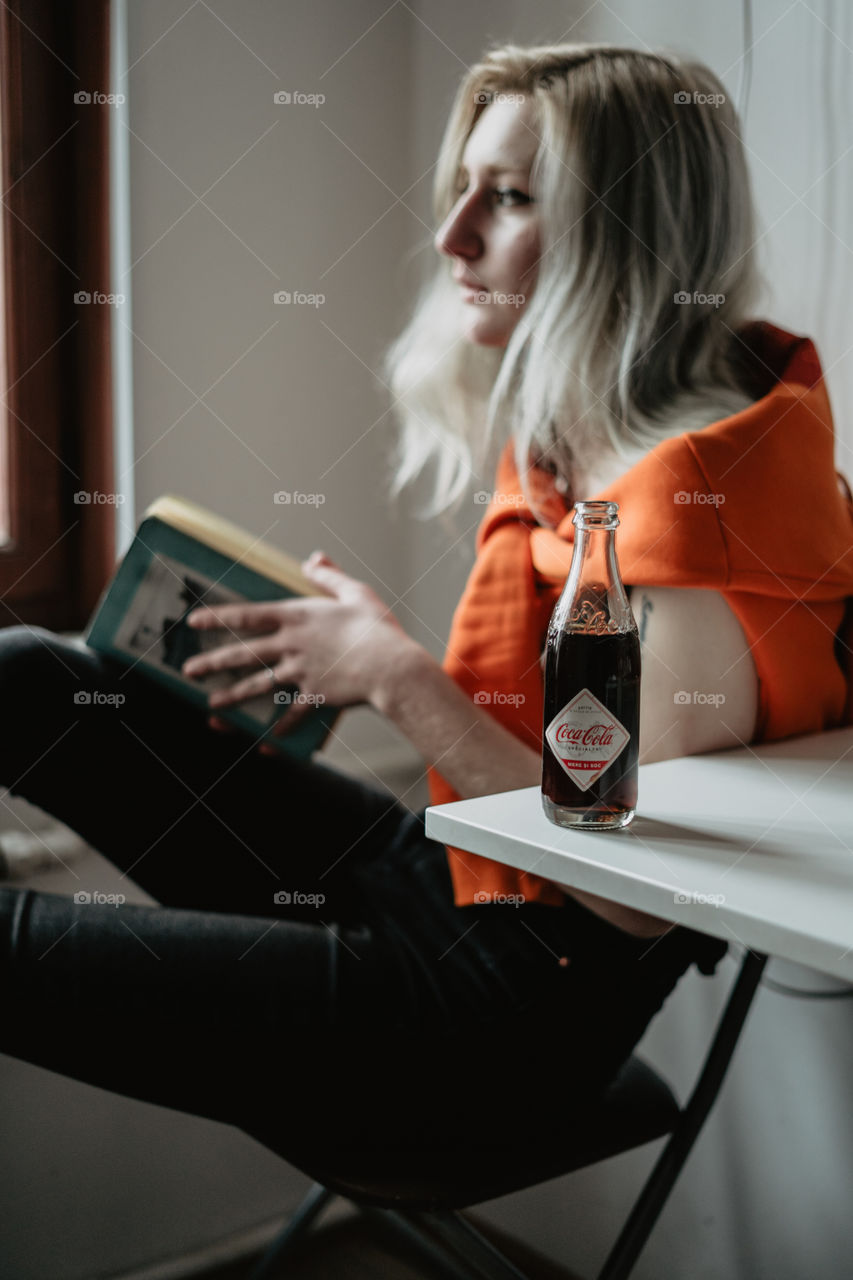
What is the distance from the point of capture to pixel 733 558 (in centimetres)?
72

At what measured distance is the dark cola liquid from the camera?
0.59 meters

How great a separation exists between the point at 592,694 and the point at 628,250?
1.62 ft

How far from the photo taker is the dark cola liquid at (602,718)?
1.94ft

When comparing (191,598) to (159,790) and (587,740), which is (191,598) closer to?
(159,790)

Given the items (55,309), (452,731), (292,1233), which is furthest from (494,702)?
(55,309)

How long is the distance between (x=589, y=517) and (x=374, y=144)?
5.81ft

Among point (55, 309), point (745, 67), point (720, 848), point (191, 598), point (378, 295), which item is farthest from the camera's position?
point (378, 295)

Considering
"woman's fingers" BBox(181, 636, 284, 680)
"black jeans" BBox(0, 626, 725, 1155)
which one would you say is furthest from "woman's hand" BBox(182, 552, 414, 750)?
"black jeans" BBox(0, 626, 725, 1155)

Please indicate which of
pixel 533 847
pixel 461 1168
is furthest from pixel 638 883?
pixel 461 1168

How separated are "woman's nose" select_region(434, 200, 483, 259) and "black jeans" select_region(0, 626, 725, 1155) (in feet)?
1.79

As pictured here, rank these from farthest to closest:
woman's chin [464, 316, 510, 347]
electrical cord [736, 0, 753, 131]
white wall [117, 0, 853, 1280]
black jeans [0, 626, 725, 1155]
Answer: electrical cord [736, 0, 753, 131], white wall [117, 0, 853, 1280], woman's chin [464, 316, 510, 347], black jeans [0, 626, 725, 1155]

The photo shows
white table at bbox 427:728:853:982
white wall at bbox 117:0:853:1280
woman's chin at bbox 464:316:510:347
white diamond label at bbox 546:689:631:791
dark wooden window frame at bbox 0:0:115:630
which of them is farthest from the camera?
dark wooden window frame at bbox 0:0:115:630

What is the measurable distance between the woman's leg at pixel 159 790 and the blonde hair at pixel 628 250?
399 mm

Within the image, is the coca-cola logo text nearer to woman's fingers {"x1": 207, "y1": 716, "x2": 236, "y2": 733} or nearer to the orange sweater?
the orange sweater
